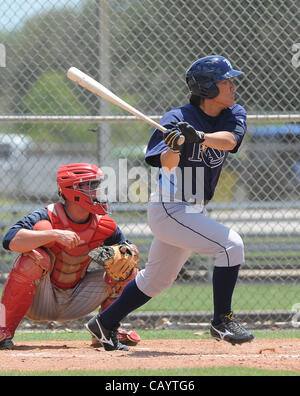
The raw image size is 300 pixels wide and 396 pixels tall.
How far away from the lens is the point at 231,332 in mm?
3900

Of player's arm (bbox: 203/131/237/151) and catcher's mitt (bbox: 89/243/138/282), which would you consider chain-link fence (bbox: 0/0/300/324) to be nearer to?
catcher's mitt (bbox: 89/243/138/282)

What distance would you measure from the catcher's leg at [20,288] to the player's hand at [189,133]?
4.01 feet

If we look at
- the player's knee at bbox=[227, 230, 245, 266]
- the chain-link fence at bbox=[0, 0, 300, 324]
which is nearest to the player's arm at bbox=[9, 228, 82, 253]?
the player's knee at bbox=[227, 230, 245, 266]

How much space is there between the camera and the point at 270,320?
18.7 feet

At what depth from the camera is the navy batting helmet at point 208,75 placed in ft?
13.1

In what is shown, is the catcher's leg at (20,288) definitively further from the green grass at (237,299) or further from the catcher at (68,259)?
the green grass at (237,299)

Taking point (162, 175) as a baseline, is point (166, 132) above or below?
above

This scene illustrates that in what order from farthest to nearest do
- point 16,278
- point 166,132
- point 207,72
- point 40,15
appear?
point 40,15
point 16,278
point 207,72
point 166,132

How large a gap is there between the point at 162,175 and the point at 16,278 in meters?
1.08

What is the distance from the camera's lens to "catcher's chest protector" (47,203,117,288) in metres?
4.50
